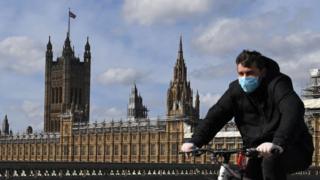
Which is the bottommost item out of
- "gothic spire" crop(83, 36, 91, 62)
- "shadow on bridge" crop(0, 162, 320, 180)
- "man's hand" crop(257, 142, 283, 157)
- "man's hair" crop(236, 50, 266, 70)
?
"shadow on bridge" crop(0, 162, 320, 180)

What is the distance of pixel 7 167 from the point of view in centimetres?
3078

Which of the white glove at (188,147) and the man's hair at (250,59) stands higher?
the man's hair at (250,59)

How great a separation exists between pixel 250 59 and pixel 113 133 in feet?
272

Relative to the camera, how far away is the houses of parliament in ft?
254

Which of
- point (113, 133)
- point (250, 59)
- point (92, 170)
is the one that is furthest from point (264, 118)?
point (113, 133)

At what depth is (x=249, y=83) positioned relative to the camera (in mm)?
4734

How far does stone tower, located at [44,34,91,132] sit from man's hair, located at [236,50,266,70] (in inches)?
4727

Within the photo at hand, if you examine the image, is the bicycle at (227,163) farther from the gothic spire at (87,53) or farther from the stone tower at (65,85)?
the gothic spire at (87,53)

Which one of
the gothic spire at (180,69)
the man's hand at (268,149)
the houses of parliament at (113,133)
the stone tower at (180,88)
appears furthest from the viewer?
the gothic spire at (180,69)

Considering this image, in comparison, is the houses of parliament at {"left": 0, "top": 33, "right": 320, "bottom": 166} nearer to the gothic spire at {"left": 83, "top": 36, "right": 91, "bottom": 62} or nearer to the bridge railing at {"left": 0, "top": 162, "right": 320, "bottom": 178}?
the gothic spire at {"left": 83, "top": 36, "right": 91, "bottom": 62}

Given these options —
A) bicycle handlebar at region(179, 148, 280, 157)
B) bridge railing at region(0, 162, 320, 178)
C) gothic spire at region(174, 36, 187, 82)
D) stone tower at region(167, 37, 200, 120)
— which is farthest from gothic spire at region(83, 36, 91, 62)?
bicycle handlebar at region(179, 148, 280, 157)

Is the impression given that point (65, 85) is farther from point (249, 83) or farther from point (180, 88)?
point (249, 83)

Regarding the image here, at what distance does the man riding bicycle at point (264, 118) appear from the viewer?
4383mm

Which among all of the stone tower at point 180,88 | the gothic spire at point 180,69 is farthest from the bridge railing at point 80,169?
the gothic spire at point 180,69
